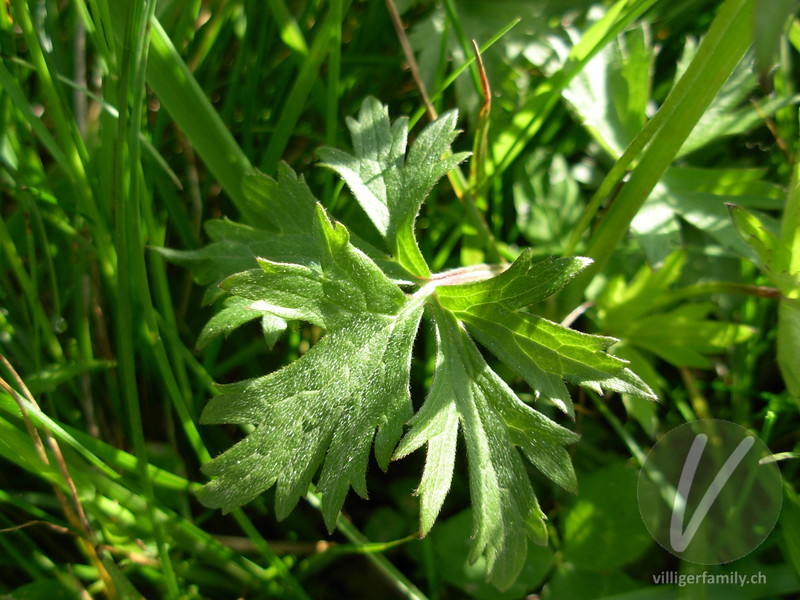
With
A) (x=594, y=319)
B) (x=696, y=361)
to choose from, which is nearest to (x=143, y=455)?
(x=594, y=319)

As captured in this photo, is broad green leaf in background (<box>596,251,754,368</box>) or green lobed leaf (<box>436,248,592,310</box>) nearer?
green lobed leaf (<box>436,248,592,310</box>)

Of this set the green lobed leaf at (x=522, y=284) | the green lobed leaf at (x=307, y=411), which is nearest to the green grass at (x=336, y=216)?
the green lobed leaf at (x=307, y=411)

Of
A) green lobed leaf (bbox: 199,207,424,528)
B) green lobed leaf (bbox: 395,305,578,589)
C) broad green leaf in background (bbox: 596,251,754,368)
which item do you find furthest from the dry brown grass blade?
broad green leaf in background (bbox: 596,251,754,368)

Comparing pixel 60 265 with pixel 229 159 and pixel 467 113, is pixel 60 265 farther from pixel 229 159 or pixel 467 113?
pixel 467 113

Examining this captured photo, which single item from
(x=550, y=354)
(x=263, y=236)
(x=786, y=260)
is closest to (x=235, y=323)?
(x=263, y=236)

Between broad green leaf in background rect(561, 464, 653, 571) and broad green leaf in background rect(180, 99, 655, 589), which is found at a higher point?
broad green leaf in background rect(180, 99, 655, 589)

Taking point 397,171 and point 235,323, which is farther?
point 397,171

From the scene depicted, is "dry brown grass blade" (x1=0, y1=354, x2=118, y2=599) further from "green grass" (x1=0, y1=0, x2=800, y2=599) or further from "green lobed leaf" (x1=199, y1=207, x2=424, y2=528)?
"green lobed leaf" (x1=199, y1=207, x2=424, y2=528)

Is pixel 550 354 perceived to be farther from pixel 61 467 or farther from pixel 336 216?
pixel 61 467
